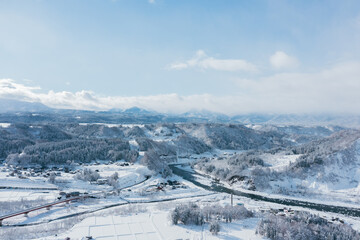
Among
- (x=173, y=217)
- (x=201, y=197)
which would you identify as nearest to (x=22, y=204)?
(x=173, y=217)

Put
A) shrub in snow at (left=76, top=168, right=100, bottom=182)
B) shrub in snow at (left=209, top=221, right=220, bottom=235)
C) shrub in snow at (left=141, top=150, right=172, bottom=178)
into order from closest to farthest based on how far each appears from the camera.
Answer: shrub in snow at (left=209, top=221, right=220, bottom=235) → shrub in snow at (left=76, top=168, right=100, bottom=182) → shrub in snow at (left=141, top=150, right=172, bottom=178)

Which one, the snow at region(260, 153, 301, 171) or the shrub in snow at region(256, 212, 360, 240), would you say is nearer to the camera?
the shrub in snow at region(256, 212, 360, 240)

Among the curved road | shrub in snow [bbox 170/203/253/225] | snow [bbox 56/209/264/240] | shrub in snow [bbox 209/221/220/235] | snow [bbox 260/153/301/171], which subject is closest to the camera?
snow [bbox 56/209/264/240]

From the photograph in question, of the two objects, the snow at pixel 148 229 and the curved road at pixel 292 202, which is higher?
the snow at pixel 148 229

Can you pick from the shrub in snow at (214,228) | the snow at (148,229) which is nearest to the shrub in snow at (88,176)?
the snow at (148,229)

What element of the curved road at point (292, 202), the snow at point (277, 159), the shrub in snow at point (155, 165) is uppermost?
the snow at point (277, 159)

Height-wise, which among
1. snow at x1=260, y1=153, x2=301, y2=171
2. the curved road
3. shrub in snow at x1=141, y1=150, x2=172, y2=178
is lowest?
the curved road

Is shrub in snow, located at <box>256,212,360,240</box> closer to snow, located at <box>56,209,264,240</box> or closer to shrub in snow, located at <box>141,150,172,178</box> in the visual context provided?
snow, located at <box>56,209,264,240</box>

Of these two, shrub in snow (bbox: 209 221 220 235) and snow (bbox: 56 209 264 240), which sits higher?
shrub in snow (bbox: 209 221 220 235)

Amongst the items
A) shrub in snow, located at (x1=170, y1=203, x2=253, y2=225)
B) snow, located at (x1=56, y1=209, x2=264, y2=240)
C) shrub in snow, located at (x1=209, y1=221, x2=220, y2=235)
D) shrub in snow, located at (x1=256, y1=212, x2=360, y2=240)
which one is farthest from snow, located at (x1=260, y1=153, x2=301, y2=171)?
shrub in snow, located at (x1=209, y1=221, x2=220, y2=235)

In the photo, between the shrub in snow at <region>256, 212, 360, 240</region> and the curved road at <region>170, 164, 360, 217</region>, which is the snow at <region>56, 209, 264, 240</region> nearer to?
the shrub in snow at <region>256, 212, 360, 240</region>

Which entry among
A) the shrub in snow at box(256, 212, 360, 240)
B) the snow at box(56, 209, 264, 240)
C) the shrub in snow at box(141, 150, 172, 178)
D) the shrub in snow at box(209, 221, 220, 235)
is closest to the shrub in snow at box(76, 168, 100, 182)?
the shrub in snow at box(141, 150, 172, 178)

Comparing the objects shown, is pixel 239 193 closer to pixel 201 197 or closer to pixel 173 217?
pixel 201 197

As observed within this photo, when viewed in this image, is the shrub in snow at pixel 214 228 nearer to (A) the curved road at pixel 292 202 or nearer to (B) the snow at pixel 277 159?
(A) the curved road at pixel 292 202
